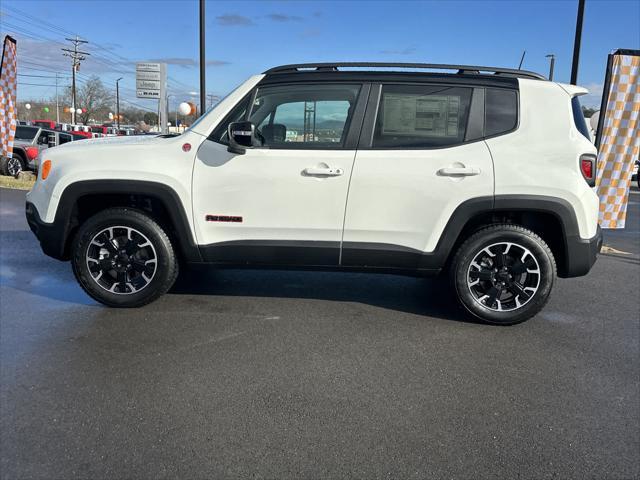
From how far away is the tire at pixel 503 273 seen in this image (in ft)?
13.6

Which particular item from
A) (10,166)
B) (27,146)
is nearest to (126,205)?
(10,166)

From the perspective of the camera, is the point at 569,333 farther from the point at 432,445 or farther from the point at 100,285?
the point at 100,285

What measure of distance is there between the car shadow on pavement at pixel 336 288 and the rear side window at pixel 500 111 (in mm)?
1520

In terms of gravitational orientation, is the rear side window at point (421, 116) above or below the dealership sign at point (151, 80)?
below

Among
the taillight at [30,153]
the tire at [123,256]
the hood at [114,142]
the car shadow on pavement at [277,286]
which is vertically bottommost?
the car shadow on pavement at [277,286]

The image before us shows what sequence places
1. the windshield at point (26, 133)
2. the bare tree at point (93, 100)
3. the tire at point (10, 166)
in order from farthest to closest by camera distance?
the bare tree at point (93, 100) → the windshield at point (26, 133) → the tire at point (10, 166)

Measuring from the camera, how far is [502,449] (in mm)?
2535

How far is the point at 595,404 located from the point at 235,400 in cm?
211

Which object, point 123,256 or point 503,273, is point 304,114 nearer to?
point 123,256

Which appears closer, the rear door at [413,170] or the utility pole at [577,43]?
the rear door at [413,170]

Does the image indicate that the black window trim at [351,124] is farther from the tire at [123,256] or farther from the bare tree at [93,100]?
the bare tree at [93,100]

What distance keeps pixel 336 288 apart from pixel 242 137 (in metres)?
1.94

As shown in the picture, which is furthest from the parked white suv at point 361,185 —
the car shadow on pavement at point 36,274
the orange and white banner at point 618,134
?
the orange and white banner at point 618,134

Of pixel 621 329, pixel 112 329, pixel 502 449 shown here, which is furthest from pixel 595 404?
pixel 112 329
